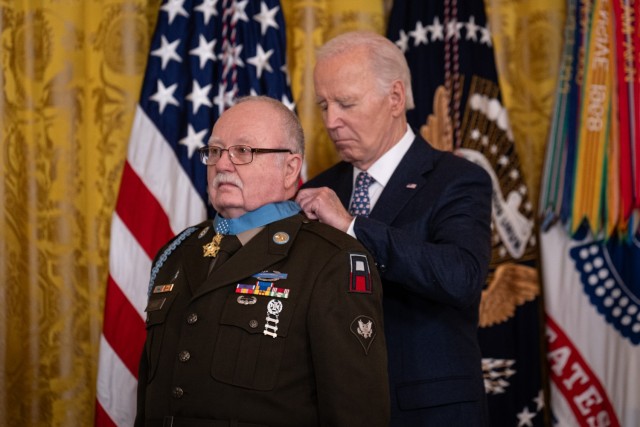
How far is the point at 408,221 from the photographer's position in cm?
227

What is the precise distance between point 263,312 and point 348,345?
20cm

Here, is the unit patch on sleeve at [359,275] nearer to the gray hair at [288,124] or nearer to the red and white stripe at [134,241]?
the gray hair at [288,124]

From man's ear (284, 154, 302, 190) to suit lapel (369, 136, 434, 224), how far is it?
42 cm

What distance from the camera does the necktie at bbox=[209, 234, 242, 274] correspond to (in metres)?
1.89

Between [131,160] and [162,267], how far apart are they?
52.3 inches

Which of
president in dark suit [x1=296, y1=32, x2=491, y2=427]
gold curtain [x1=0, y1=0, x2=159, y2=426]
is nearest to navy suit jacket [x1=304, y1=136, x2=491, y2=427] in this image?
president in dark suit [x1=296, y1=32, x2=491, y2=427]

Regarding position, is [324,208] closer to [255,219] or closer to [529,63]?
[255,219]

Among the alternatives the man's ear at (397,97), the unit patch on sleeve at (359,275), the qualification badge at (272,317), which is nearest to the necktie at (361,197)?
the man's ear at (397,97)

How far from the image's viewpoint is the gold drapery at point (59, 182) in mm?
3334

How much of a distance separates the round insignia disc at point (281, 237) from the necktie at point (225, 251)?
0.09 metres

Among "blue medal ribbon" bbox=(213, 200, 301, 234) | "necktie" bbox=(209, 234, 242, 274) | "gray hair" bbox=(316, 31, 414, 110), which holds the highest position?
"gray hair" bbox=(316, 31, 414, 110)

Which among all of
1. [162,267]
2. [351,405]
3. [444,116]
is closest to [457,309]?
[351,405]

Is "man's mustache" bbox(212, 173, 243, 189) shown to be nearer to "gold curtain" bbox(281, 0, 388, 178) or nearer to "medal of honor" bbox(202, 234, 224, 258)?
"medal of honor" bbox(202, 234, 224, 258)

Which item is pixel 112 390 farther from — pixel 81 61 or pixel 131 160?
pixel 81 61
